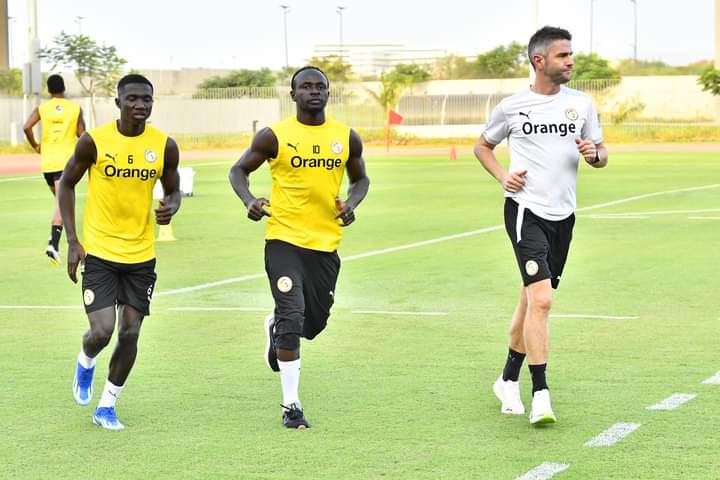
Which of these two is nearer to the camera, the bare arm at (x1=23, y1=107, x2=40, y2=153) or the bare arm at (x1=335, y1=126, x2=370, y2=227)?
the bare arm at (x1=335, y1=126, x2=370, y2=227)

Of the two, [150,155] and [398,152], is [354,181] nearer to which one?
[150,155]

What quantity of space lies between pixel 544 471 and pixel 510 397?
4.90ft

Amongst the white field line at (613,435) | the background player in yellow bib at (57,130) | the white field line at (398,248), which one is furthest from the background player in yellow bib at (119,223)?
the background player in yellow bib at (57,130)

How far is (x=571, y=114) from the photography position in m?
8.32

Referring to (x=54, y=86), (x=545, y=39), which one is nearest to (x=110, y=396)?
(x=545, y=39)

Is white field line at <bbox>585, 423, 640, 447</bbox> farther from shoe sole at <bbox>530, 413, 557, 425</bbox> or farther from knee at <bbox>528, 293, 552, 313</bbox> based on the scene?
knee at <bbox>528, 293, 552, 313</bbox>

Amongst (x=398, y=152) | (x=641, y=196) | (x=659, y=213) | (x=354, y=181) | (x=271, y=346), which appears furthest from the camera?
(x=398, y=152)

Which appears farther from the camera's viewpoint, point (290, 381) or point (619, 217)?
point (619, 217)

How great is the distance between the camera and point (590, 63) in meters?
93.1

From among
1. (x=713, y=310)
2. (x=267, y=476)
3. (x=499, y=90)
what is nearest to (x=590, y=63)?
(x=499, y=90)

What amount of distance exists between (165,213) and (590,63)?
86804mm

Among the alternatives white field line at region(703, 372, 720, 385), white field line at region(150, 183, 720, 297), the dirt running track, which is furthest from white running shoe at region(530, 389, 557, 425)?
the dirt running track

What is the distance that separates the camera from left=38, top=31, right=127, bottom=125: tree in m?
69.8

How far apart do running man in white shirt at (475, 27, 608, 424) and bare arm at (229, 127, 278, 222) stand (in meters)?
1.29
